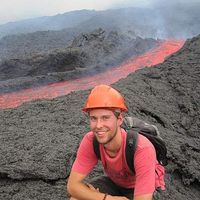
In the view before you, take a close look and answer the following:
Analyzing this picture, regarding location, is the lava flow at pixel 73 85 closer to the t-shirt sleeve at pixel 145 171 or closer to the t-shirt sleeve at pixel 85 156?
the t-shirt sleeve at pixel 85 156

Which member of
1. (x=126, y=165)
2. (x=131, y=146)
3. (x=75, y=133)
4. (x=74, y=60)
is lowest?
(x=74, y=60)

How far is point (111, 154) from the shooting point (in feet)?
10.9

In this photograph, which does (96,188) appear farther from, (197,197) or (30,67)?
(30,67)

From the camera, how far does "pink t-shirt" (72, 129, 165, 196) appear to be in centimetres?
311

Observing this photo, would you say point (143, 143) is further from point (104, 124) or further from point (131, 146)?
point (104, 124)

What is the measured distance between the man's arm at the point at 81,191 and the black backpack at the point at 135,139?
24 centimetres

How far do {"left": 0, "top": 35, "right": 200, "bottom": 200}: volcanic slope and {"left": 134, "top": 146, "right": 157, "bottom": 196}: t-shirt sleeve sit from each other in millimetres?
1756

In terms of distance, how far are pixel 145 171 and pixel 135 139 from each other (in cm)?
Result: 25

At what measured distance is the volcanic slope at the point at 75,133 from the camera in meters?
4.91

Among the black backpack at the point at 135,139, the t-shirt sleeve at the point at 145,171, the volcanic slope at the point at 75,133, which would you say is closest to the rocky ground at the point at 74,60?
the volcanic slope at the point at 75,133

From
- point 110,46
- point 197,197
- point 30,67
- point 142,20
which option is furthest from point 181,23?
point 197,197

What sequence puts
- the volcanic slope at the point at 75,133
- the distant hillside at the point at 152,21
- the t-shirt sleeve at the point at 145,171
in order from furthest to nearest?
the distant hillside at the point at 152,21 < the volcanic slope at the point at 75,133 < the t-shirt sleeve at the point at 145,171

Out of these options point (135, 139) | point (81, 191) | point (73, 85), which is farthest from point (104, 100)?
point (73, 85)

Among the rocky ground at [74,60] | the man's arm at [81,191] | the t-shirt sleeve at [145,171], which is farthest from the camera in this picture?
the rocky ground at [74,60]
